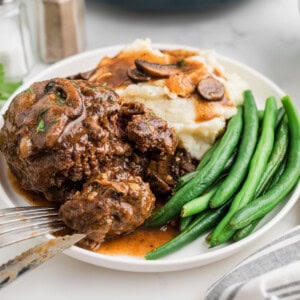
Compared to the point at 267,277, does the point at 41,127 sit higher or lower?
higher

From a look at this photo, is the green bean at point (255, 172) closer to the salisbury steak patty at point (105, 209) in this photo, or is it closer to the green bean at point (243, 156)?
the green bean at point (243, 156)

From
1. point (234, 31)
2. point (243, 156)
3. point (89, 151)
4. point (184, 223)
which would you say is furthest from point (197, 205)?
point (234, 31)

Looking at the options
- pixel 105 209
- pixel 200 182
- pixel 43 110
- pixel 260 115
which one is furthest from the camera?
pixel 260 115

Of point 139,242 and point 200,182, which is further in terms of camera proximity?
point 200,182

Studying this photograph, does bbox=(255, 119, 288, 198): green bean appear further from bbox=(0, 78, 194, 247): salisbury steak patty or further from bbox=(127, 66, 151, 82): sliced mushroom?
bbox=(127, 66, 151, 82): sliced mushroom

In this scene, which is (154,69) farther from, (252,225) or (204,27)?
(204,27)

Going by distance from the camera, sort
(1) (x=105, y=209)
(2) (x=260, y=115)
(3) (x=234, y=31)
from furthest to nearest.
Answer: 1. (3) (x=234, y=31)
2. (2) (x=260, y=115)
3. (1) (x=105, y=209)

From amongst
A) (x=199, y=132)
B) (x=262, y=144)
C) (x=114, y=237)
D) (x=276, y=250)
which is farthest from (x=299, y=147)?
(x=114, y=237)

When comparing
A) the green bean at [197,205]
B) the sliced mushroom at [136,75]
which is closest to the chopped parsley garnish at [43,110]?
the sliced mushroom at [136,75]
